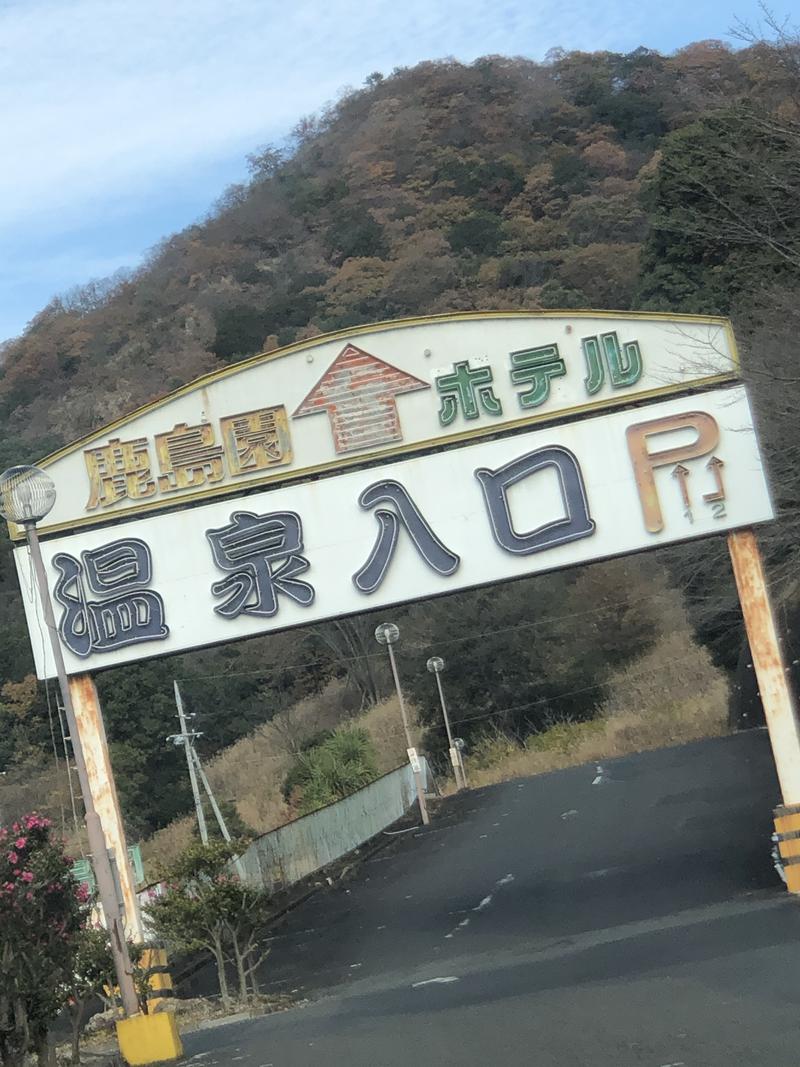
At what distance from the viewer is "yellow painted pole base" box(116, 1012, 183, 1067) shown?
37.9ft

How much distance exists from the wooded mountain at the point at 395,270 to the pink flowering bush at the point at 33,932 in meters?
15.3

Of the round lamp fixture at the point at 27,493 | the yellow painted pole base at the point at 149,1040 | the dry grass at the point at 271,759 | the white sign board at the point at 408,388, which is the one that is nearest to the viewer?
the yellow painted pole base at the point at 149,1040

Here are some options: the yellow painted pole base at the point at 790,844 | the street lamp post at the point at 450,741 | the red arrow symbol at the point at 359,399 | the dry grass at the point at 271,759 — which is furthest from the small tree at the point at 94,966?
the street lamp post at the point at 450,741

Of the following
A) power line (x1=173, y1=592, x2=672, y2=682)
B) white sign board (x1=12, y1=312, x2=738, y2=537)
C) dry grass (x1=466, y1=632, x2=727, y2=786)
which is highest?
white sign board (x1=12, y1=312, x2=738, y2=537)

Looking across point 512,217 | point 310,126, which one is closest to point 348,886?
point 512,217

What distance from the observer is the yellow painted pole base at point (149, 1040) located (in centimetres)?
1156

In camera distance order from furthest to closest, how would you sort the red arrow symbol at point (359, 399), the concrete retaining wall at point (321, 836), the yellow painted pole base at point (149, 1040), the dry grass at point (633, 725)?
the dry grass at point (633, 725) → the concrete retaining wall at point (321, 836) → the red arrow symbol at point (359, 399) → the yellow painted pole base at point (149, 1040)

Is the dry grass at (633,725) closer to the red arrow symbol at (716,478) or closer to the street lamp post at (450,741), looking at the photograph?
the street lamp post at (450,741)

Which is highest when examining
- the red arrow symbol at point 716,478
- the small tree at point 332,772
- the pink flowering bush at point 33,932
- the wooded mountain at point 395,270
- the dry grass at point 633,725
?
the wooded mountain at point 395,270

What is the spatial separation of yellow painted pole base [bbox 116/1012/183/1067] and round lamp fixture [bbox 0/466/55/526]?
4.45 m

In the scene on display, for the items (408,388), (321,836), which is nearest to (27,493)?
(408,388)

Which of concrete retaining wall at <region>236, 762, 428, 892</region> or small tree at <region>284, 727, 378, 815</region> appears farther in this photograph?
small tree at <region>284, 727, 378, 815</region>

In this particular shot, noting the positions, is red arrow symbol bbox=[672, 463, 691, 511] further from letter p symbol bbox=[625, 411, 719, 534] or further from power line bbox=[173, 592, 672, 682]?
power line bbox=[173, 592, 672, 682]

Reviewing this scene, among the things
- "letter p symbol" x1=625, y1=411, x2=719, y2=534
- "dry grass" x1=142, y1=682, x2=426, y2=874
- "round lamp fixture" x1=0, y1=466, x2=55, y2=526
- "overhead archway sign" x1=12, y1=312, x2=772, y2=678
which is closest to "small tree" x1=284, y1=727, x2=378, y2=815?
"dry grass" x1=142, y1=682, x2=426, y2=874
